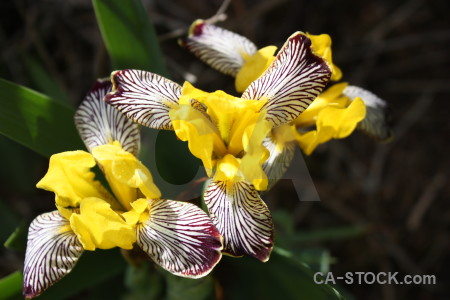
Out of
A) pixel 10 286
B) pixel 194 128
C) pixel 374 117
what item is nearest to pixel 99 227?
pixel 194 128

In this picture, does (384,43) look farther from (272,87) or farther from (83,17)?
(272,87)

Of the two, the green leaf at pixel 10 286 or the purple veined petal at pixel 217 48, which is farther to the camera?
the purple veined petal at pixel 217 48

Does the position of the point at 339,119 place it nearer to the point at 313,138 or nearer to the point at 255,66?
the point at 313,138

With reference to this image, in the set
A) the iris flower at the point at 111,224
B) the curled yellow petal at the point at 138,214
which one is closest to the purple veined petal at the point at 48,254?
the iris flower at the point at 111,224

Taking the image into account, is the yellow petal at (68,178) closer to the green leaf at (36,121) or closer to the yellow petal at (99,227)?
the yellow petal at (99,227)

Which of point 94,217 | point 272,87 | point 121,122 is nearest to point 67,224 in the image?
point 94,217

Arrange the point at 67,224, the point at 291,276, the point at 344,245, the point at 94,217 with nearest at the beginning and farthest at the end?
the point at 94,217
the point at 67,224
the point at 291,276
the point at 344,245

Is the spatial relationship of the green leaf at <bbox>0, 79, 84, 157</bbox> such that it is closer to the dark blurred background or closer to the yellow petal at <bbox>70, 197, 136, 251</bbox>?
the yellow petal at <bbox>70, 197, 136, 251</bbox>
